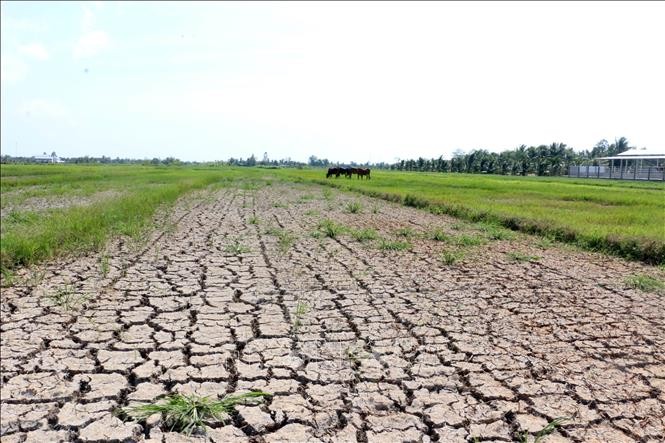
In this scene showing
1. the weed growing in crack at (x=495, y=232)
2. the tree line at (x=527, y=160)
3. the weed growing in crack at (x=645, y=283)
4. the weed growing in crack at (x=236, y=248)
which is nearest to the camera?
the weed growing in crack at (x=645, y=283)

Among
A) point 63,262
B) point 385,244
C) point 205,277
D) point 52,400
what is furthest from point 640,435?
point 63,262

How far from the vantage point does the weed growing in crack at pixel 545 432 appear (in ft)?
7.64

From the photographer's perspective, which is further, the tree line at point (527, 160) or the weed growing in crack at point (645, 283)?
the tree line at point (527, 160)

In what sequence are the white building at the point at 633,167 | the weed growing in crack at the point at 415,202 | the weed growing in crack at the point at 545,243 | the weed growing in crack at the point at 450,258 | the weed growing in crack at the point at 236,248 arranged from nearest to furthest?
the weed growing in crack at the point at 450,258 → the weed growing in crack at the point at 236,248 → the weed growing in crack at the point at 545,243 → the weed growing in crack at the point at 415,202 → the white building at the point at 633,167

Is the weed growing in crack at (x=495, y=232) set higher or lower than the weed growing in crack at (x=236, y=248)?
higher

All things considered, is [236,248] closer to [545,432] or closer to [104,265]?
[104,265]

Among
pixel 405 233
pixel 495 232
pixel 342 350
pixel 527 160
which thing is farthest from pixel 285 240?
pixel 527 160

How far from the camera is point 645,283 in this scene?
5246 mm

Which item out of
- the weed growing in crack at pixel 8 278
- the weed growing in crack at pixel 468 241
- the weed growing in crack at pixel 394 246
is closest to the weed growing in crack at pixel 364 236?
the weed growing in crack at pixel 394 246

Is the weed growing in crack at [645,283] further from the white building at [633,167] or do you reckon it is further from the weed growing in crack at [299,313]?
the white building at [633,167]

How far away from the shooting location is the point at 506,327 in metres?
3.88

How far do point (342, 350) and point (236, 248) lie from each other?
13.7 ft

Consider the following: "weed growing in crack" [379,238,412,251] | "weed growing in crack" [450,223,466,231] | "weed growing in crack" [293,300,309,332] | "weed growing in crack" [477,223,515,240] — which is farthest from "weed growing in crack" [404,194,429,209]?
"weed growing in crack" [293,300,309,332]

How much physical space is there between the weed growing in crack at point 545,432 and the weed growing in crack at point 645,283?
3391 mm
